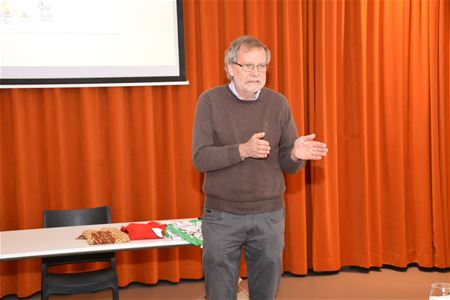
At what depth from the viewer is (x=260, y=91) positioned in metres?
2.48

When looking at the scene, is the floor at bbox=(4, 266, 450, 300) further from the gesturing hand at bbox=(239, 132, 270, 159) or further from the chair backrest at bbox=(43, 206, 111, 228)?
the gesturing hand at bbox=(239, 132, 270, 159)

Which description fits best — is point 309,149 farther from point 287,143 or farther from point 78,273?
point 78,273

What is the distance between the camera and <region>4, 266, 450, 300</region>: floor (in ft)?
13.2

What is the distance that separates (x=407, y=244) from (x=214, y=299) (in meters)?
2.78

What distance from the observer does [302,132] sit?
4355 millimetres

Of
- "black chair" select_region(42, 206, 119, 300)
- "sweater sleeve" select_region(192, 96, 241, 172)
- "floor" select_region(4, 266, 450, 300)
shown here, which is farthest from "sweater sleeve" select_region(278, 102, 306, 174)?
"floor" select_region(4, 266, 450, 300)

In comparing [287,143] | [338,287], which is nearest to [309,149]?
[287,143]

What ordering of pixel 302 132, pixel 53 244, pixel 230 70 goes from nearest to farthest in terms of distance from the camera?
pixel 230 70 → pixel 53 244 → pixel 302 132

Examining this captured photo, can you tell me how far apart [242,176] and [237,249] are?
0.34 m

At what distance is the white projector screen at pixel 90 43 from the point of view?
3.81m

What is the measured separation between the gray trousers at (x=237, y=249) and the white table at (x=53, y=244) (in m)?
0.42

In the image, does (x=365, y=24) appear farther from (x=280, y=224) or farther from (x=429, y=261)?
(x=280, y=224)

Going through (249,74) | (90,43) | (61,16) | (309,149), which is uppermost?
(61,16)

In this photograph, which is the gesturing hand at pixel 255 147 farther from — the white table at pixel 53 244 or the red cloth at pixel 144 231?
the red cloth at pixel 144 231
